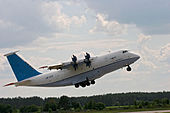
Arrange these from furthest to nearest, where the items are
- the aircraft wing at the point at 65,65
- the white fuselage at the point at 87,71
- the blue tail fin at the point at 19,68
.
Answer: the blue tail fin at the point at 19,68, the aircraft wing at the point at 65,65, the white fuselage at the point at 87,71

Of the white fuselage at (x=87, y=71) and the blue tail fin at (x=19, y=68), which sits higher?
the blue tail fin at (x=19, y=68)

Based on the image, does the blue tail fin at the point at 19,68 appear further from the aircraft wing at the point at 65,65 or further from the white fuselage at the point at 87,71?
the aircraft wing at the point at 65,65

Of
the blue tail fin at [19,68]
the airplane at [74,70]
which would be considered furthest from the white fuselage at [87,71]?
the blue tail fin at [19,68]

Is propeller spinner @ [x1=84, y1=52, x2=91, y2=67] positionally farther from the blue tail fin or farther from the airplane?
the blue tail fin

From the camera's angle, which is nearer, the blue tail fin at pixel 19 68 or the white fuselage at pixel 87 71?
the white fuselage at pixel 87 71

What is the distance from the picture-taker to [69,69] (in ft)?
190

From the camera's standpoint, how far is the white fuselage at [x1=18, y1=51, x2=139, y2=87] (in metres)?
54.7

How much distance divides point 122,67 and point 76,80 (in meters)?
7.21

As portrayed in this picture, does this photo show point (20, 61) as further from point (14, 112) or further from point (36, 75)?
point (14, 112)

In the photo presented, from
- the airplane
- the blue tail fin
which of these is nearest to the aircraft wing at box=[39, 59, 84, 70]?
the airplane

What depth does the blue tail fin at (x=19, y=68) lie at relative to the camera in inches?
2402

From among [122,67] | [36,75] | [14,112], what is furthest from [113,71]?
[14,112]

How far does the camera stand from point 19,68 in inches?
2413

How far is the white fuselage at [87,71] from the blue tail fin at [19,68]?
1.21m
